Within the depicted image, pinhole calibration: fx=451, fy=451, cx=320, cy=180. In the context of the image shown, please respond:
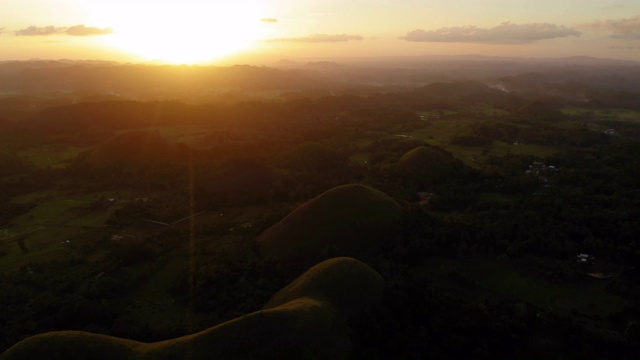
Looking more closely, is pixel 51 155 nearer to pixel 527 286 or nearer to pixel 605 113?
pixel 527 286

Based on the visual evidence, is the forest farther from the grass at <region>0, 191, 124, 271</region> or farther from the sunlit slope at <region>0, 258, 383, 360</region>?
the sunlit slope at <region>0, 258, 383, 360</region>

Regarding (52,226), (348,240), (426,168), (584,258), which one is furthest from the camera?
(426,168)

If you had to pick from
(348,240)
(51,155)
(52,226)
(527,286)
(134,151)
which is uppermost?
(134,151)

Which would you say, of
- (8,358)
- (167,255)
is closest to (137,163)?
(167,255)

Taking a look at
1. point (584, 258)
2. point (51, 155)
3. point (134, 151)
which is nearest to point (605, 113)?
point (584, 258)

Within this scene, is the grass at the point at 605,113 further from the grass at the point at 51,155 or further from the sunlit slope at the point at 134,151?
the grass at the point at 51,155

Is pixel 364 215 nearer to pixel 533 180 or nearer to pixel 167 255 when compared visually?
pixel 167 255

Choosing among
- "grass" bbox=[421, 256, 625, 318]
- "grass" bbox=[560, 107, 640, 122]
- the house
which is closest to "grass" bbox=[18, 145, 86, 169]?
"grass" bbox=[421, 256, 625, 318]
